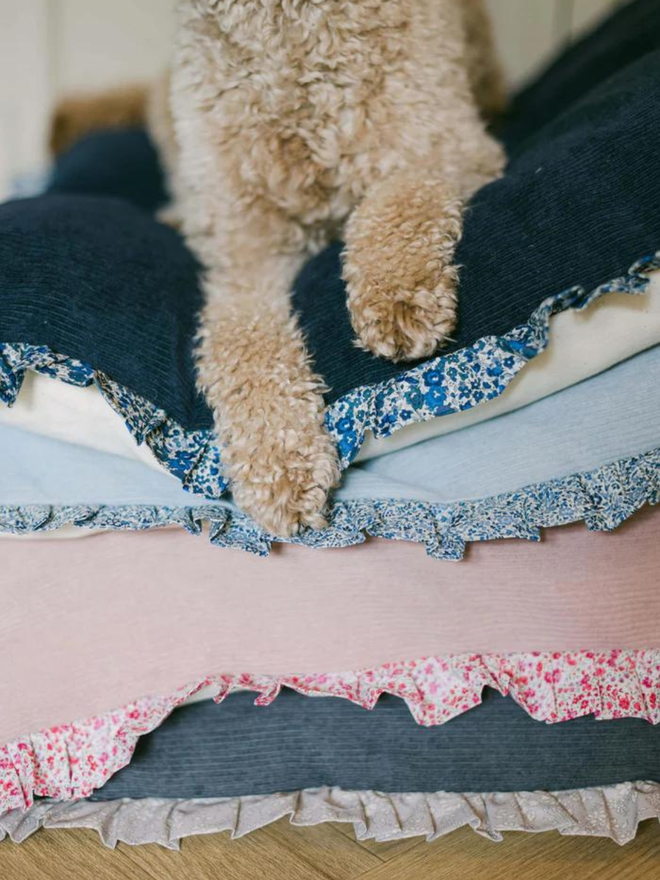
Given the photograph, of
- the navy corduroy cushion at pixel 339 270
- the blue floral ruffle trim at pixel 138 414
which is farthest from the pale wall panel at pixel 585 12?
the blue floral ruffle trim at pixel 138 414

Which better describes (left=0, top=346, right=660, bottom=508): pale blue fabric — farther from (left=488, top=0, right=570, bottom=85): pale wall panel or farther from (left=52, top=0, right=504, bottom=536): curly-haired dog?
(left=488, top=0, right=570, bottom=85): pale wall panel

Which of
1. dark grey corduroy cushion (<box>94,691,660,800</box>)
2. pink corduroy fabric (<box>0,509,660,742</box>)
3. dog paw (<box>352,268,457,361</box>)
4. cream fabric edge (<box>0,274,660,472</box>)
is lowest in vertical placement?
dark grey corduroy cushion (<box>94,691,660,800</box>)

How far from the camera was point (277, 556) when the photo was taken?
1.07 meters

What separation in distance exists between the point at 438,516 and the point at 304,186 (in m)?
0.59

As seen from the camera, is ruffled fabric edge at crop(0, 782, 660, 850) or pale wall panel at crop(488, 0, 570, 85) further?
pale wall panel at crop(488, 0, 570, 85)

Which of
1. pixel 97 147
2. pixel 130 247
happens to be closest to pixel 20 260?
pixel 130 247

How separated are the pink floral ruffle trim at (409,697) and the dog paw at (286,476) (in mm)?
214

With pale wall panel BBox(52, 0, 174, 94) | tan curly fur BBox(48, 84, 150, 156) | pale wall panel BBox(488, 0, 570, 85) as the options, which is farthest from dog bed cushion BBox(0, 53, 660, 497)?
pale wall panel BBox(52, 0, 174, 94)

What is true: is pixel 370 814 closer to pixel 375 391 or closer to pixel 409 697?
pixel 409 697

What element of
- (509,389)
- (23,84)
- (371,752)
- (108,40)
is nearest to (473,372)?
(509,389)

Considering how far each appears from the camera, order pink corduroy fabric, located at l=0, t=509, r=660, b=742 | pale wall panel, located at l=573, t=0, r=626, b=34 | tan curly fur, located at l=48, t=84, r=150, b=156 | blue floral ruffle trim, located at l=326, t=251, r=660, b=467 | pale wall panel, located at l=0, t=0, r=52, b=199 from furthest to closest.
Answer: pale wall panel, located at l=0, t=0, r=52, b=199 < pale wall panel, located at l=573, t=0, r=626, b=34 < tan curly fur, located at l=48, t=84, r=150, b=156 < pink corduroy fabric, located at l=0, t=509, r=660, b=742 < blue floral ruffle trim, located at l=326, t=251, r=660, b=467

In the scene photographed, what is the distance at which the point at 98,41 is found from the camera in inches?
144

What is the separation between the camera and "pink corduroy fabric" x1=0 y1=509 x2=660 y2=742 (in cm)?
105

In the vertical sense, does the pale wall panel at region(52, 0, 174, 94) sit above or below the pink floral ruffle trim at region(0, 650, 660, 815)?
above
